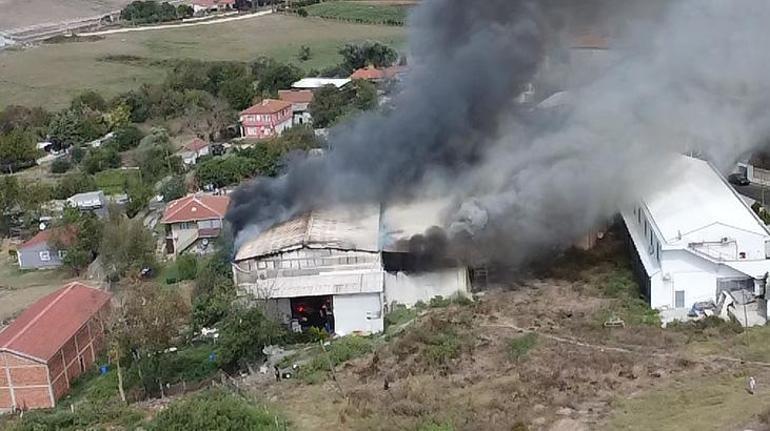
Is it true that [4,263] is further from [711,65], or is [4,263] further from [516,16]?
[711,65]

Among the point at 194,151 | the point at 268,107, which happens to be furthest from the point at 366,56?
the point at 194,151

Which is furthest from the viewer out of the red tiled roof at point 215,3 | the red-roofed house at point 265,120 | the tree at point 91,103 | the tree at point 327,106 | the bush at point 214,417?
the red tiled roof at point 215,3

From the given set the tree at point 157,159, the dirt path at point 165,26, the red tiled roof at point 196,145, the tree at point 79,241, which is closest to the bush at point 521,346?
the tree at point 79,241

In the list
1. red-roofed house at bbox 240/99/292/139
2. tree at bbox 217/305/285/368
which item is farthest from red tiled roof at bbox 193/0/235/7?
tree at bbox 217/305/285/368

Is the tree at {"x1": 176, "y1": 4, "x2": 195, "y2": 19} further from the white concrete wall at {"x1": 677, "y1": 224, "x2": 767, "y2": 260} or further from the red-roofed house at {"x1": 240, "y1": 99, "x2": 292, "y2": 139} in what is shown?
the white concrete wall at {"x1": 677, "y1": 224, "x2": 767, "y2": 260}

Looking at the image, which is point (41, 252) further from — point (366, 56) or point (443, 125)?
point (366, 56)

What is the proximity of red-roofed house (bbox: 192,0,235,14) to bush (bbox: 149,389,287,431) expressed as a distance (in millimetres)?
63117

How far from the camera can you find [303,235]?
63.8 ft

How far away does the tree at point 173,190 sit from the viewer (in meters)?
30.5

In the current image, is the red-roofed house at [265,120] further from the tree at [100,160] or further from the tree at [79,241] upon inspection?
the tree at [79,241]

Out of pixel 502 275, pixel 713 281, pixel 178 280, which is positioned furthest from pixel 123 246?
pixel 713 281

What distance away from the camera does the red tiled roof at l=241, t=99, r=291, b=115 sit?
39.1 m

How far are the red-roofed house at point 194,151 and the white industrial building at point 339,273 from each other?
52.3 feet

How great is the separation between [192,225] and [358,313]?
9102 millimetres
